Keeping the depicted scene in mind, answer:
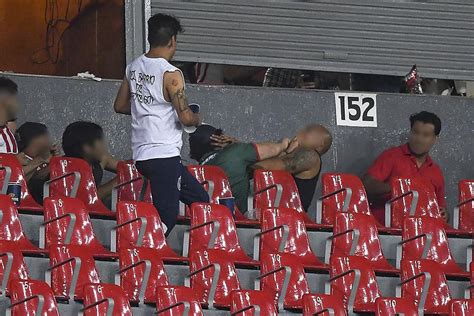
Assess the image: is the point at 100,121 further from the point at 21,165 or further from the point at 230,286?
the point at 230,286

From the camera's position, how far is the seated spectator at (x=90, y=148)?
10492mm

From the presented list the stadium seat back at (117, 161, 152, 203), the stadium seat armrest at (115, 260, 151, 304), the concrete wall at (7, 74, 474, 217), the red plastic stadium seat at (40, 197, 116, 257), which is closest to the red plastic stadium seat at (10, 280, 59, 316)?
the stadium seat armrest at (115, 260, 151, 304)

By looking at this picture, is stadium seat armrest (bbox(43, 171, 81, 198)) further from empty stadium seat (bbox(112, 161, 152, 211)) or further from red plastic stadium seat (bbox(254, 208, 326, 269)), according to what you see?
red plastic stadium seat (bbox(254, 208, 326, 269))

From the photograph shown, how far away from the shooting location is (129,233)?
9148 millimetres

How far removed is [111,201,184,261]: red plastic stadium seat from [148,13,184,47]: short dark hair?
0.97 m

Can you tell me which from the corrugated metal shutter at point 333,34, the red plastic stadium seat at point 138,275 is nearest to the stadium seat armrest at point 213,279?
the red plastic stadium seat at point 138,275

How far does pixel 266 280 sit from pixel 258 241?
1.93 feet

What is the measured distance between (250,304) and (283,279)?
2.14 feet

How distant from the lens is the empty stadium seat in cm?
1004

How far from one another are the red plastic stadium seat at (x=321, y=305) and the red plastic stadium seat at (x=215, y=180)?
1.68 m

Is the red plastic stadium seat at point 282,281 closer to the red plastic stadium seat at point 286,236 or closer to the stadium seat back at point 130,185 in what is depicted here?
the red plastic stadium seat at point 286,236

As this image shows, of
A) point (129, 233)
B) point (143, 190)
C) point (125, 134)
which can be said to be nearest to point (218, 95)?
point (125, 134)

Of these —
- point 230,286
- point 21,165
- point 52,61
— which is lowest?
point 230,286

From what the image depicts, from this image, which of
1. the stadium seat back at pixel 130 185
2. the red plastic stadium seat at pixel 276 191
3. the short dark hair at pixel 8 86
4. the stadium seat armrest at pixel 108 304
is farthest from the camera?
the short dark hair at pixel 8 86
